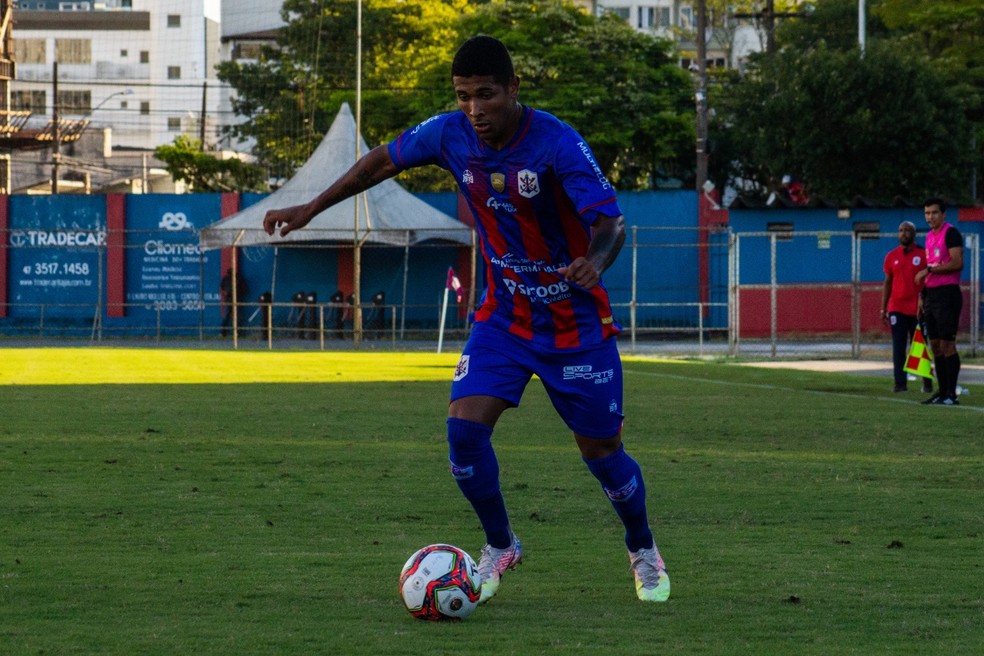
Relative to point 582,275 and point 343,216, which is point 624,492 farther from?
point 343,216

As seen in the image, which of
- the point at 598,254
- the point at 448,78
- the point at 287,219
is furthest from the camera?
the point at 448,78

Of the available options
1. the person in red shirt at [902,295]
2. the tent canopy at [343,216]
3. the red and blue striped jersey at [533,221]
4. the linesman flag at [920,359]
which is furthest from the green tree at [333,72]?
the red and blue striped jersey at [533,221]

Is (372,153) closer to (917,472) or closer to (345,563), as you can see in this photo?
(345,563)

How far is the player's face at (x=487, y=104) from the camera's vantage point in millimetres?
5738

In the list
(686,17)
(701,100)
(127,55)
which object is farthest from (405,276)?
(127,55)

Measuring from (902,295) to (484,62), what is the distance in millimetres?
13578

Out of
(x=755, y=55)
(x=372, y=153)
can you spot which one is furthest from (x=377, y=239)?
(x=372, y=153)

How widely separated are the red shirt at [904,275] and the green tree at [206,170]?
141 feet

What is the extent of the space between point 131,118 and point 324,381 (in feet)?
306

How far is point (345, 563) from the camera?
6.56 m

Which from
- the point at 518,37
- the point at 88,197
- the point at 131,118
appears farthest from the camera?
the point at 131,118

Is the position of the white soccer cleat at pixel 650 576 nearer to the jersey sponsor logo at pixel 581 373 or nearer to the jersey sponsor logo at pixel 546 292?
the jersey sponsor logo at pixel 581 373

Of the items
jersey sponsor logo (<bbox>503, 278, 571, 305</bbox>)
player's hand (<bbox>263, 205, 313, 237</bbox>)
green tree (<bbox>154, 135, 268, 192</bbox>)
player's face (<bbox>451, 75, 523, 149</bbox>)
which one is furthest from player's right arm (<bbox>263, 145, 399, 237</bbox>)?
green tree (<bbox>154, 135, 268, 192</bbox>)

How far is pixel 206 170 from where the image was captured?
59.1 meters
